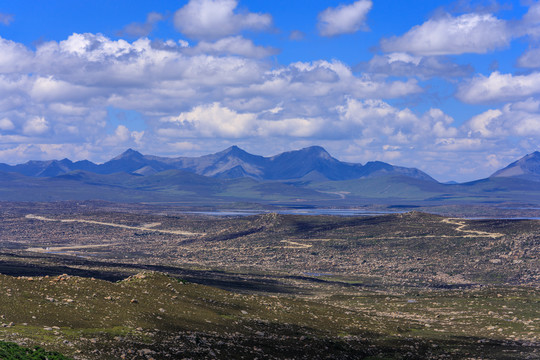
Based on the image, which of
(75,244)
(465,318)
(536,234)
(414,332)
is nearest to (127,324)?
(414,332)

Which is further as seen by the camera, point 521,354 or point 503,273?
point 503,273

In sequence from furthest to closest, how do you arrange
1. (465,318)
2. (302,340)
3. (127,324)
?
(465,318)
(302,340)
(127,324)

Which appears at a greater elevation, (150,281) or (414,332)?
(150,281)

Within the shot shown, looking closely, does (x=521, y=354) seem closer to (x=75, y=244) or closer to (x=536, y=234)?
(x=536, y=234)

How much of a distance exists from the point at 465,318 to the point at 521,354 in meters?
20.4

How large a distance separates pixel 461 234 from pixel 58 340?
133636 mm

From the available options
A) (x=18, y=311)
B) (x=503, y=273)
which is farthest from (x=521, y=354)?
(x=503, y=273)

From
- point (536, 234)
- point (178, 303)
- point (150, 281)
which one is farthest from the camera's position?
point (536, 234)

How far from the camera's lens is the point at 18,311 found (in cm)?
3672

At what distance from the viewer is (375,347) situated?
155ft

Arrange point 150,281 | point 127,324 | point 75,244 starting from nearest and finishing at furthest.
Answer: point 127,324, point 150,281, point 75,244

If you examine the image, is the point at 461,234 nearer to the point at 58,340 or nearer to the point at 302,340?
the point at 302,340

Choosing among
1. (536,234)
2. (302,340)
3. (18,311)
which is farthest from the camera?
(536,234)

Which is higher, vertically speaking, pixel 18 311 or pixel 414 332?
pixel 18 311
